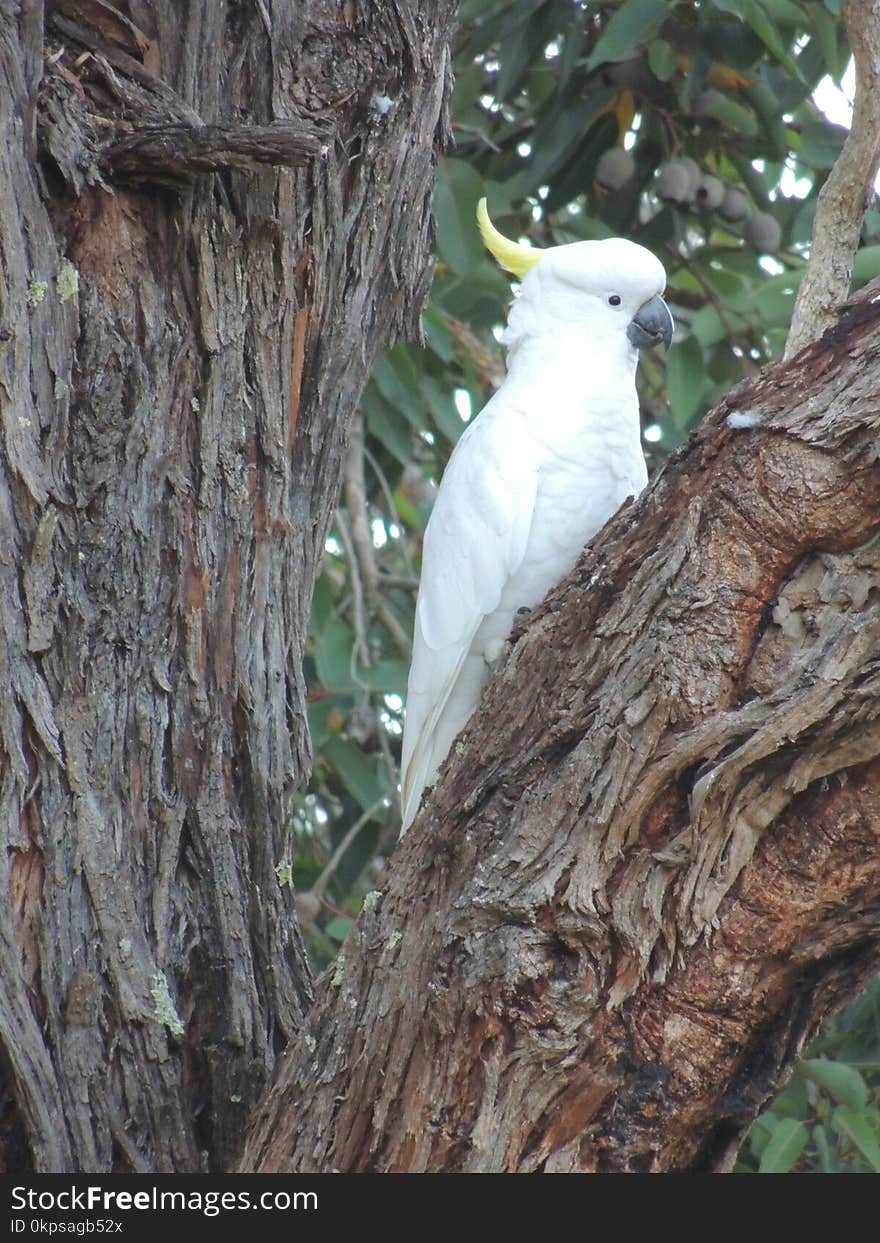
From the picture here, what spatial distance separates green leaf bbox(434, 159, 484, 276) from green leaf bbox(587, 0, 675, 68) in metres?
0.28

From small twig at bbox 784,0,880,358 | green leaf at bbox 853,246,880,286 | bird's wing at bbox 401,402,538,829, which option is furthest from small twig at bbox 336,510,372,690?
small twig at bbox 784,0,880,358

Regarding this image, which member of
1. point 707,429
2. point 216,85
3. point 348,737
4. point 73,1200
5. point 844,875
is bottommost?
point 348,737

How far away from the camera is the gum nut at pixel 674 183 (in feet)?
8.64

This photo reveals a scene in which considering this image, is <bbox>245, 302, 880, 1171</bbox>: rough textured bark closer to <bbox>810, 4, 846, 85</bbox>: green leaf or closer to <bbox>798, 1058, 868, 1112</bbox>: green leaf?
<bbox>798, 1058, 868, 1112</bbox>: green leaf

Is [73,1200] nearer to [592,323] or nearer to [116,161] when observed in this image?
[116,161]

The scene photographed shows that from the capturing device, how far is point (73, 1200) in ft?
4.09

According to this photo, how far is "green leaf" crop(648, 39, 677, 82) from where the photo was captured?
244 cm

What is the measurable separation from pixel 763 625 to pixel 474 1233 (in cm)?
55

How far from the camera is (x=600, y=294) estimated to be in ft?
7.31

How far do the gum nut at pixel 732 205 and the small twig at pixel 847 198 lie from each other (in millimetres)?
1409

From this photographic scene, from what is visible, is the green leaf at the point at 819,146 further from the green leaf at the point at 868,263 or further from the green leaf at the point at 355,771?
the green leaf at the point at 355,771

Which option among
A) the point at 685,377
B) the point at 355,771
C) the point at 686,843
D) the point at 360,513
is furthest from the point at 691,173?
the point at 686,843

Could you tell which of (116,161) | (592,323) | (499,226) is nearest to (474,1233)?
(116,161)

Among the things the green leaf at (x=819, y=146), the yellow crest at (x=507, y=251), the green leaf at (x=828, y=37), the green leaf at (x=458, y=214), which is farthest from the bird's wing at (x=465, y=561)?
the green leaf at (x=819, y=146)
